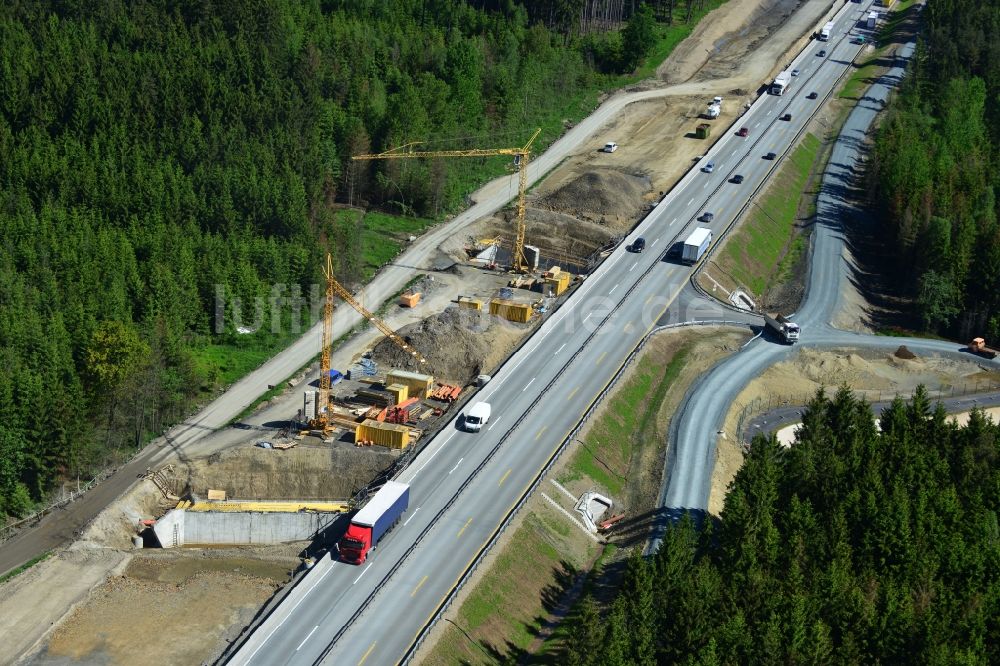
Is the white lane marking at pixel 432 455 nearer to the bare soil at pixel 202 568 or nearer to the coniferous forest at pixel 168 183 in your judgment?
the bare soil at pixel 202 568

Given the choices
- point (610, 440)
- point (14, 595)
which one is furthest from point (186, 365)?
point (610, 440)

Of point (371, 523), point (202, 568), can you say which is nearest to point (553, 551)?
point (371, 523)

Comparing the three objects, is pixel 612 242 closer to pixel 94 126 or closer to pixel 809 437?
pixel 809 437

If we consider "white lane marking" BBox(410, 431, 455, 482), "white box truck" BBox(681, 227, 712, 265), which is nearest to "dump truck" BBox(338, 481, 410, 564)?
"white lane marking" BBox(410, 431, 455, 482)

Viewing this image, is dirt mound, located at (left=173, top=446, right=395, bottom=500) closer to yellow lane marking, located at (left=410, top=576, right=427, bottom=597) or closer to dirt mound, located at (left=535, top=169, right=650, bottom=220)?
yellow lane marking, located at (left=410, top=576, right=427, bottom=597)

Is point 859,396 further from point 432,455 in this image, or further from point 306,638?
point 306,638

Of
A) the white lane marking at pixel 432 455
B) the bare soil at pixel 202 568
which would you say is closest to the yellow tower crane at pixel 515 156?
the bare soil at pixel 202 568
